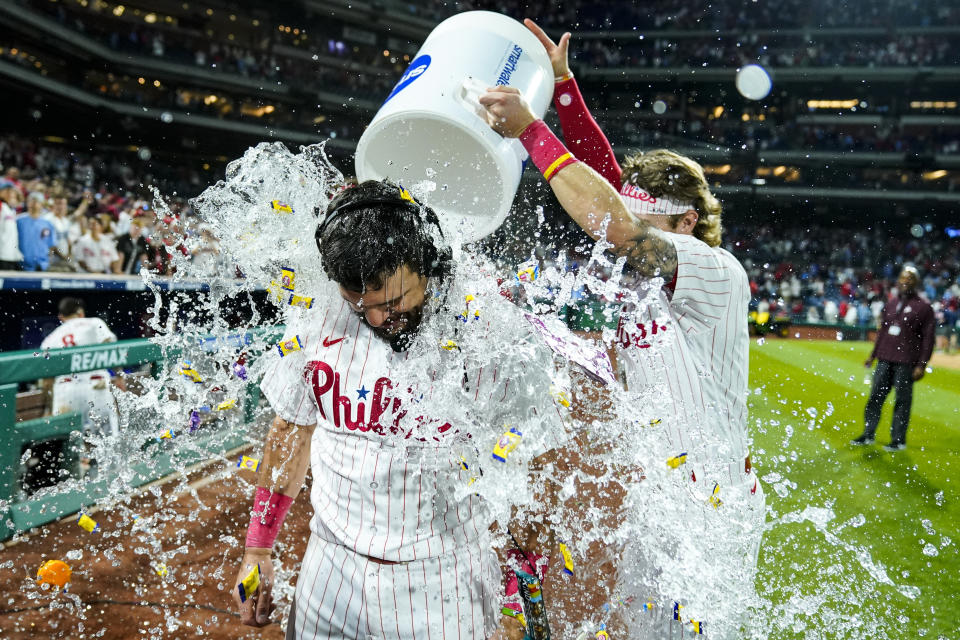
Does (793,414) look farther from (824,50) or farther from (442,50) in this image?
(824,50)

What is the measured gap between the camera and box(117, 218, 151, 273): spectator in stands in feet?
36.6

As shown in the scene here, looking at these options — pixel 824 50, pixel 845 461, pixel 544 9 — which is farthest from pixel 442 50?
pixel 824 50

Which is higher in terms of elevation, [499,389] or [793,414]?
[499,389]

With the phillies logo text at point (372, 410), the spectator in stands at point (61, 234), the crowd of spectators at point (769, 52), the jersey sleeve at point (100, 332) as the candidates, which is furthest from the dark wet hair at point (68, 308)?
the crowd of spectators at point (769, 52)

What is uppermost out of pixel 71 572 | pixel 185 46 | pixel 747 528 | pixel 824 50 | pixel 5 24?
pixel 824 50

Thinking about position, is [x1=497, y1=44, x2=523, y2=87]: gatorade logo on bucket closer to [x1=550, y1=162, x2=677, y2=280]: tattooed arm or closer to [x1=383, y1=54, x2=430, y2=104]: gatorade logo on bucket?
[x1=383, y1=54, x2=430, y2=104]: gatorade logo on bucket

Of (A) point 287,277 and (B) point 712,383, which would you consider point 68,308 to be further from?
(B) point 712,383

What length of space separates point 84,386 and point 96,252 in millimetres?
5835

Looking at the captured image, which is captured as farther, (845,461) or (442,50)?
(845,461)

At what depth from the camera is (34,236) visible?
8789 millimetres

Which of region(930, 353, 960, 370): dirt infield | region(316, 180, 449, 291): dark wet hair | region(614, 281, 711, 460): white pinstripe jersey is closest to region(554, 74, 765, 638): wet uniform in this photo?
region(614, 281, 711, 460): white pinstripe jersey

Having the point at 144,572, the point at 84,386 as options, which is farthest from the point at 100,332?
the point at 144,572

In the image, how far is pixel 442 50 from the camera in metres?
1.89

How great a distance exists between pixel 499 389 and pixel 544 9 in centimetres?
4020
